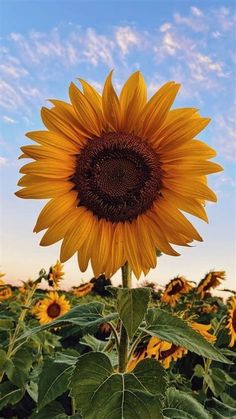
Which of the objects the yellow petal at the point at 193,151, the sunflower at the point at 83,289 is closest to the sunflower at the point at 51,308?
the sunflower at the point at 83,289

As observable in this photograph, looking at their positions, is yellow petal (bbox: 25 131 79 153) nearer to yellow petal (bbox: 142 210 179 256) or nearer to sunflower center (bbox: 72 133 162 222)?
sunflower center (bbox: 72 133 162 222)

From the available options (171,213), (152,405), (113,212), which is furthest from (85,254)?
(152,405)

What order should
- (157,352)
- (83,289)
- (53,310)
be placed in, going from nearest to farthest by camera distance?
(157,352) < (53,310) < (83,289)

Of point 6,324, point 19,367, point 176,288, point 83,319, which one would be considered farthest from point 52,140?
point 176,288

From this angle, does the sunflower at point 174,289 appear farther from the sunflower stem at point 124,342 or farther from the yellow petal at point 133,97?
the yellow petal at point 133,97

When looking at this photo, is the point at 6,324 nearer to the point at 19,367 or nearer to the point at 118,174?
the point at 19,367

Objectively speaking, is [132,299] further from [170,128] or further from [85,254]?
[170,128]
